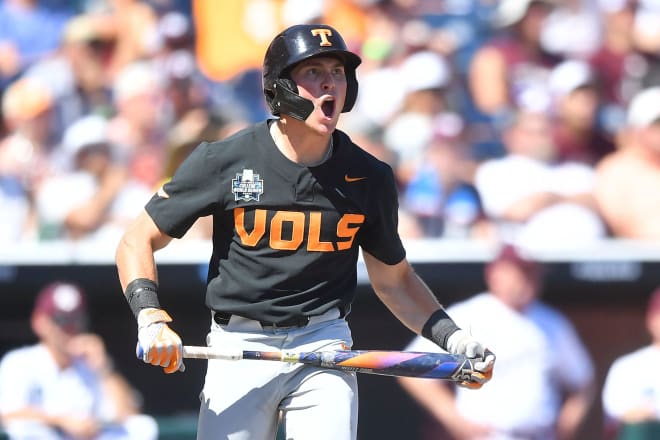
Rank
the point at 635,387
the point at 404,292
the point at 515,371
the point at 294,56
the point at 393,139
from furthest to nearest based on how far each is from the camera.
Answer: the point at 393,139 → the point at 635,387 → the point at 515,371 → the point at 404,292 → the point at 294,56

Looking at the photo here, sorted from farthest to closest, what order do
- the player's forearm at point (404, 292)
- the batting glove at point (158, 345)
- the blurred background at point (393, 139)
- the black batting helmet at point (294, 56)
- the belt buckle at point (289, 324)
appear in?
the blurred background at point (393, 139) < the player's forearm at point (404, 292) < the belt buckle at point (289, 324) < the black batting helmet at point (294, 56) < the batting glove at point (158, 345)

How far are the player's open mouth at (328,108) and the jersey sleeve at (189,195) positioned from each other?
15.0 inches

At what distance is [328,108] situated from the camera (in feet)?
11.5

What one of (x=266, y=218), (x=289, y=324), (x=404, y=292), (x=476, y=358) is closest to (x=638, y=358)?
(x=404, y=292)

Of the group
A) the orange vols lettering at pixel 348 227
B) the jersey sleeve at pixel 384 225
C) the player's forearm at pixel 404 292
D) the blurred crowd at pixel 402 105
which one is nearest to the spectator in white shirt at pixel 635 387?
the blurred crowd at pixel 402 105

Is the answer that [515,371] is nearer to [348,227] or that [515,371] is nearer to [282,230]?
[348,227]

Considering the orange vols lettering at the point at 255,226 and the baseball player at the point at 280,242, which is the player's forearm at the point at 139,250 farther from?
the orange vols lettering at the point at 255,226

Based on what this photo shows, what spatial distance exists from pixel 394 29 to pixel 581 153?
1.60 metres

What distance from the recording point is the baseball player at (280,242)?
3.49m

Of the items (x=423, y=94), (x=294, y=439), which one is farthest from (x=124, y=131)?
(x=294, y=439)

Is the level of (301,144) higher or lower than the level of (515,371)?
higher

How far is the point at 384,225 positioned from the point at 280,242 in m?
0.38

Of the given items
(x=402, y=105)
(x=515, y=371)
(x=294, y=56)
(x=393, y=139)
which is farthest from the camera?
(x=402, y=105)

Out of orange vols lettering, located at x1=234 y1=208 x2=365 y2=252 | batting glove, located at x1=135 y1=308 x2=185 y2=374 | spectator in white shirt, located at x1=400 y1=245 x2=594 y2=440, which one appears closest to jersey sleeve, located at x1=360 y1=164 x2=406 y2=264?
orange vols lettering, located at x1=234 y1=208 x2=365 y2=252
